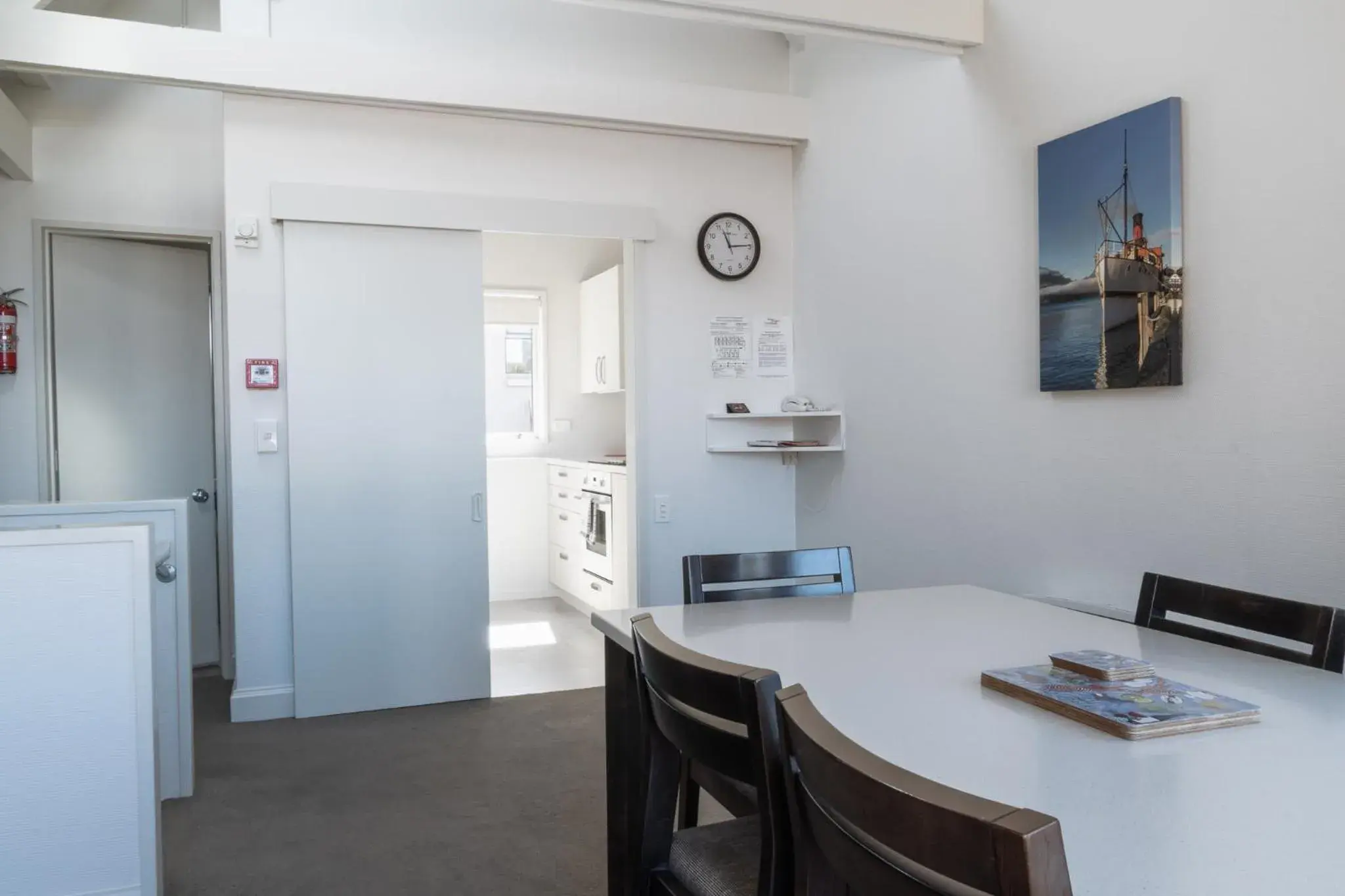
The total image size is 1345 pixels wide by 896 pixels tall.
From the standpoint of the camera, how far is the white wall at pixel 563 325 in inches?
257

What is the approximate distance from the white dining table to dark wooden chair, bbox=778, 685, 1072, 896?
174mm


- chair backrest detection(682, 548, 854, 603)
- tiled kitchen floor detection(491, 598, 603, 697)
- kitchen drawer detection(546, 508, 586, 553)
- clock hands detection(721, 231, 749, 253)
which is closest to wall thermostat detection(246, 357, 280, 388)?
tiled kitchen floor detection(491, 598, 603, 697)

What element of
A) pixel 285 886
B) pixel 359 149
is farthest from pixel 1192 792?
pixel 359 149

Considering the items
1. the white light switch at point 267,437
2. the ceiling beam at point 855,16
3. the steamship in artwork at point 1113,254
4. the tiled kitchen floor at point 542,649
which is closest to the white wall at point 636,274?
the white light switch at point 267,437

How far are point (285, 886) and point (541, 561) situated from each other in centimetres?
414

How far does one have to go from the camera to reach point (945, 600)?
2.25 metres

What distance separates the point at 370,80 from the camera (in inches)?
151

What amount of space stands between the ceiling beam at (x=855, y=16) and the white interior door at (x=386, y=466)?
1.49 metres

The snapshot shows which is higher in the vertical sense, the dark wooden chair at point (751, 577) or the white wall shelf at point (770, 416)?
the white wall shelf at point (770, 416)

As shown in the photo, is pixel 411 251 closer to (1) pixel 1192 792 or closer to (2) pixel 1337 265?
(2) pixel 1337 265

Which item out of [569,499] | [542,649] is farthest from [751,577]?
[569,499]

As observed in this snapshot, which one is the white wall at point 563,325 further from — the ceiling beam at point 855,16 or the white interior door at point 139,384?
the ceiling beam at point 855,16

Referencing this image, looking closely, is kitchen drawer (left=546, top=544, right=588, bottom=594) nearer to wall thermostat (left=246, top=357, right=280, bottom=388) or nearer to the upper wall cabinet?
the upper wall cabinet

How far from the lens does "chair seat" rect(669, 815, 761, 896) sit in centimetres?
142
